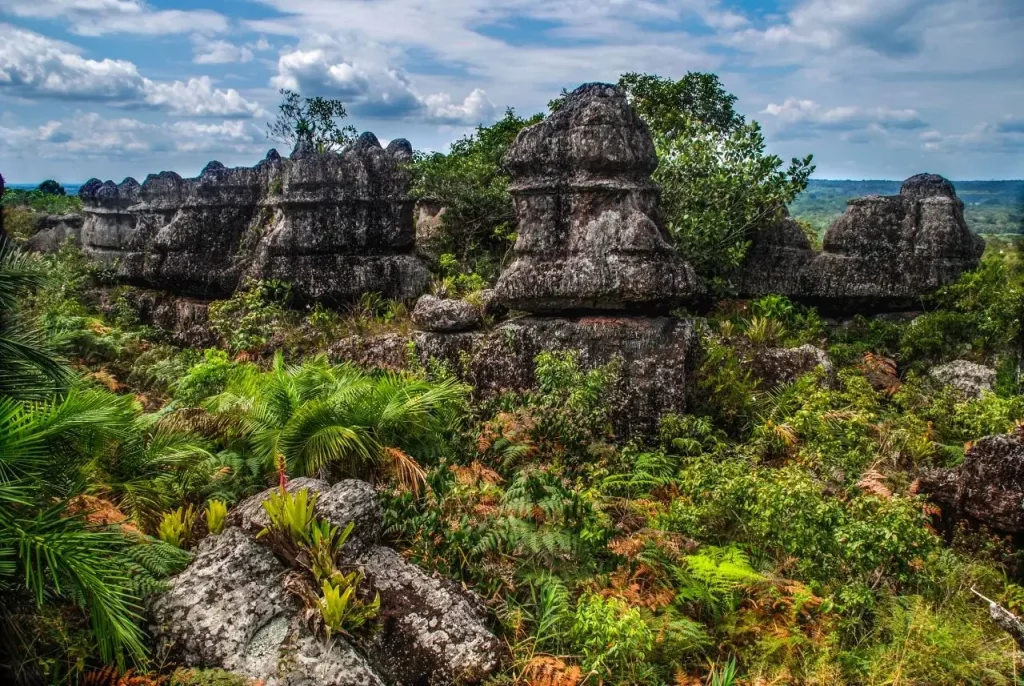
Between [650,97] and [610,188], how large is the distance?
308 inches

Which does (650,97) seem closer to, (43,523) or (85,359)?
(85,359)

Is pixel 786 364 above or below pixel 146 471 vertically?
above

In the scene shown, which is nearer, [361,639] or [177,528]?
[361,639]

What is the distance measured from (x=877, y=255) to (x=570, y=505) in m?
8.77

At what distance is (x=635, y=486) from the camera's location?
7887mm

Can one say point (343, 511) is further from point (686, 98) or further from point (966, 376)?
point (686, 98)

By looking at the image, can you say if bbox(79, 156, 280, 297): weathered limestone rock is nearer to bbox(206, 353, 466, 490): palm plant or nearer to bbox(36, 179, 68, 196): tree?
bbox(206, 353, 466, 490): palm plant

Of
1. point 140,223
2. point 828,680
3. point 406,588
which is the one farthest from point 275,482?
point 140,223

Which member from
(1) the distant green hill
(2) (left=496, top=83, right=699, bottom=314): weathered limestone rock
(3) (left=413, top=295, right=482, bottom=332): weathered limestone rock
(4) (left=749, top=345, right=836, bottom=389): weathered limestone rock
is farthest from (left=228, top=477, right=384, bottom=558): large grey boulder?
(1) the distant green hill

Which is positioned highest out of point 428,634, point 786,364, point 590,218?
point 590,218

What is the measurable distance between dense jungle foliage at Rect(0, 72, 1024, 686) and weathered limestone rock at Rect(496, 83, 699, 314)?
1.05m

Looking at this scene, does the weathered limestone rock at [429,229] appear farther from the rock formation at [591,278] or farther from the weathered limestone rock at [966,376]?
the weathered limestone rock at [966,376]

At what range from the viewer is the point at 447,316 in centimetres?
1024

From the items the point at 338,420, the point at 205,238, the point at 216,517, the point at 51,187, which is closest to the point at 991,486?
the point at 338,420
